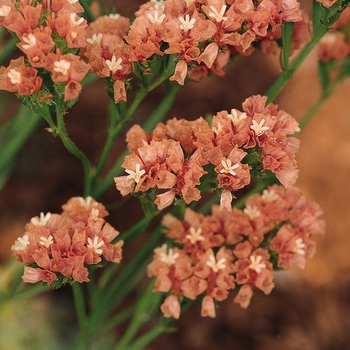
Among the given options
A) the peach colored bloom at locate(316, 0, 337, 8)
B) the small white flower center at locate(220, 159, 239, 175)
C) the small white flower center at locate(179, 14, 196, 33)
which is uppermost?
the peach colored bloom at locate(316, 0, 337, 8)

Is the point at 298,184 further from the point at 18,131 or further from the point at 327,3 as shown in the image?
the point at 327,3

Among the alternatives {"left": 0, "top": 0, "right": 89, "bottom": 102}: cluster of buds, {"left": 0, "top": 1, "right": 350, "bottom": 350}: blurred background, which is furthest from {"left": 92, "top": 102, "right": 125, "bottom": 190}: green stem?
{"left": 0, "top": 1, "right": 350, "bottom": 350}: blurred background

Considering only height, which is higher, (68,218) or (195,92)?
(68,218)

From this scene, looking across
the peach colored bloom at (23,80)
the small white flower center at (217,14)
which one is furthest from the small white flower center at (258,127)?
the peach colored bloom at (23,80)

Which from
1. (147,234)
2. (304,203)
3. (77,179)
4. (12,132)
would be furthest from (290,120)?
(77,179)

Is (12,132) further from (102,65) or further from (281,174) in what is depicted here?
(281,174)

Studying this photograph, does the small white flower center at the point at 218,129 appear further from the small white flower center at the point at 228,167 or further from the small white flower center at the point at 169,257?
the small white flower center at the point at 169,257

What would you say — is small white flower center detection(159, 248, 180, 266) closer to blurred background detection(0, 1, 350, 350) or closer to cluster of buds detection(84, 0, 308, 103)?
cluster of buds detection(84, 0, 308, 103)
